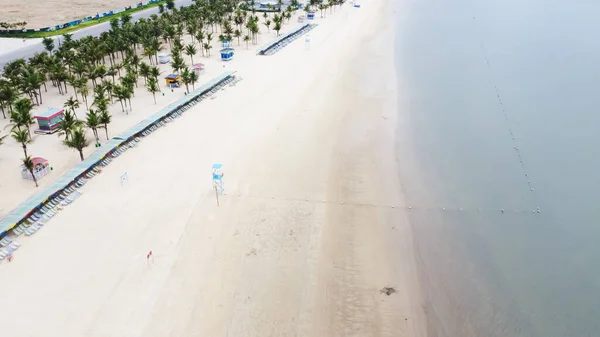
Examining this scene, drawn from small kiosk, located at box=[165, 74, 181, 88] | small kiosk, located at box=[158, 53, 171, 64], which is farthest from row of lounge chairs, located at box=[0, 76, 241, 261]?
small kiosk, located at box=[158, 53, 171, 64]

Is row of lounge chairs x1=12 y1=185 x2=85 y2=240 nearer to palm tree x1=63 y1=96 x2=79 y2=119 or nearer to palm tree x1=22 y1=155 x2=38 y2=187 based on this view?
palm tree x1=22 y1=155 x2=38 y2=187

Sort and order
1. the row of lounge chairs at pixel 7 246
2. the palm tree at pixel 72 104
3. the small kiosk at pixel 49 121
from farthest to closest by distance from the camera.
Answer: the palm tree at pixel 72 104
the small kiosk at pixel 49 121
the row of lounge chairs at pixel 7 246

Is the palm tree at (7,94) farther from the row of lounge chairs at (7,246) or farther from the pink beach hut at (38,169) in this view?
the row of lounge chairs at (7,246)

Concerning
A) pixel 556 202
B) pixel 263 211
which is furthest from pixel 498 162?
pixel 263 211

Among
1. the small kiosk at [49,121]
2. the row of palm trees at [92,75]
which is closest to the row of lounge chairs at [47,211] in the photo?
the row of palm trees at [92,75]

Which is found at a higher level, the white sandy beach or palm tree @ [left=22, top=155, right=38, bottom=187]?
palm tree @ [left=22, top=155, right=38, bottom=187]

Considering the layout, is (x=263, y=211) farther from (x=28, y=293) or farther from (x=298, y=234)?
(x=28, y=293)

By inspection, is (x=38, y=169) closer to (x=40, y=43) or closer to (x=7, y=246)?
(x=7, y=246)
